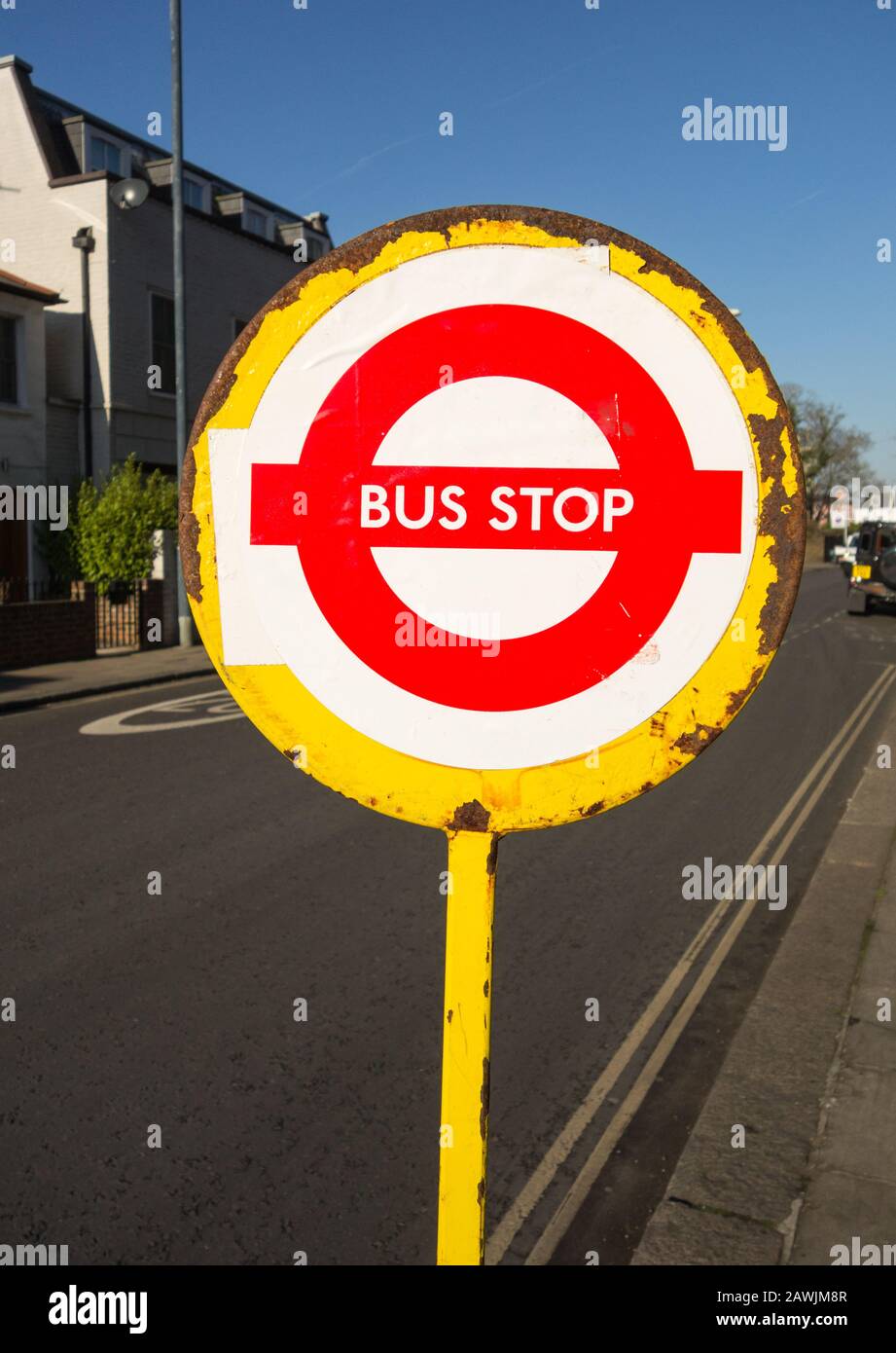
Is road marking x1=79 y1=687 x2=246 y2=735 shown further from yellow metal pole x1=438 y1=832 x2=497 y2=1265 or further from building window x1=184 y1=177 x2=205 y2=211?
building window x1=184 y1=177 x2=205 y2=211

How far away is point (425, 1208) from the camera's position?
3.55 metres

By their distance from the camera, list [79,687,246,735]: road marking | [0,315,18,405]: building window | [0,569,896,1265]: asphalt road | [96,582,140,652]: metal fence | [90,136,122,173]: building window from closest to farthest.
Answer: [0,569,896,1265]: asphalt road → [79,687,246,735]: road marking → [96,582,140,652]: metal fence → [0,315,18,405]: building window → [90,136,122,173]: building window

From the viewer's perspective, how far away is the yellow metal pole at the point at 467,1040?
1.36 metres

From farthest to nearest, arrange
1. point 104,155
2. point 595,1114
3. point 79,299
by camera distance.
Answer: point 104,155, point 79,299, point 595,1114

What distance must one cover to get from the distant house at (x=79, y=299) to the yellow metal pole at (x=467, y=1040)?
21.4 m

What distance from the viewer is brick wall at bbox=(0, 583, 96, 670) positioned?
16.9 metres

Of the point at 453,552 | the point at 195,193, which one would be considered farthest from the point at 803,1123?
the point at 195,193

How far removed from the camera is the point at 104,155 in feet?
84.4

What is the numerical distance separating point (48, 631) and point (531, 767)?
17406mm

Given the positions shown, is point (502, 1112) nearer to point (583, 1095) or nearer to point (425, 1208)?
point (583, 1095)

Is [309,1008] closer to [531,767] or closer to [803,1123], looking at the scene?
[803,1123]

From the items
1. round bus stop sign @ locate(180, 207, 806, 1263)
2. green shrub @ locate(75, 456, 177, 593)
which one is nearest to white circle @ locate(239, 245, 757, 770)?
round bus stop sign @ locate(180, 207, 806, 1263)
